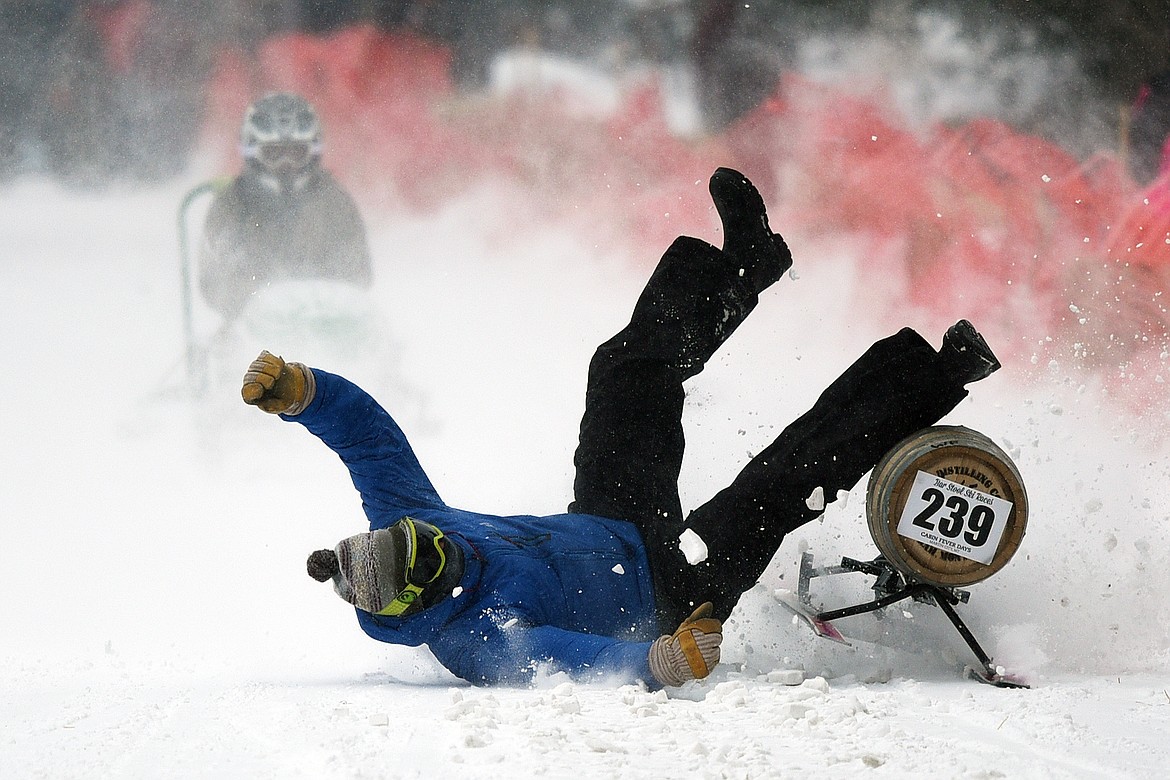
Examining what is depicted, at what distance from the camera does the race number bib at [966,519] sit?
237cm

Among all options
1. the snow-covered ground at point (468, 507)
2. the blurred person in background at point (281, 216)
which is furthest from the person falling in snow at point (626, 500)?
the blurred person in background at point (281, 216)

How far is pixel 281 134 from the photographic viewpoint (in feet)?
18.5

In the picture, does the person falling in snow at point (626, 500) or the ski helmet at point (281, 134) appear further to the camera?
the ski helmet at point (281, 134)

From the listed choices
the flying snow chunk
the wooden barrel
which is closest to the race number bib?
the wooden barrel

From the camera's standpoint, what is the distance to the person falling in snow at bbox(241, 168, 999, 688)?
2.25 metres

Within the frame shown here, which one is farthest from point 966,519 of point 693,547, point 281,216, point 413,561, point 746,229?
point 281,216

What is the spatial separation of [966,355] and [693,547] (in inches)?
29.5

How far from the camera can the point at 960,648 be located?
8.66 feet

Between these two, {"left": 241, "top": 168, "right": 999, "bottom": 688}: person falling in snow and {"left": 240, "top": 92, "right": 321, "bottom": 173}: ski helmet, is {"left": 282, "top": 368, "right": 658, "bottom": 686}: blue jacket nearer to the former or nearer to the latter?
{"left": 241, "top": 168, "right": 999, "bottom": 688}: person falling in snow

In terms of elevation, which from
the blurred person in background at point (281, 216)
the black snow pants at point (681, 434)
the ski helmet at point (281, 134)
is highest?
the ski helmet at point (281, 134)

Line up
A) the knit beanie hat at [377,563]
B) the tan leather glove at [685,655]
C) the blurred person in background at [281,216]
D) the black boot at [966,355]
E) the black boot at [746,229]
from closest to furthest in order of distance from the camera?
the tan leather glove at [685,655]
the knit beanie hat at [377,563]
the black boot at [966,355]
the black boot at [746,229]
the blurred person in background at [281,216]

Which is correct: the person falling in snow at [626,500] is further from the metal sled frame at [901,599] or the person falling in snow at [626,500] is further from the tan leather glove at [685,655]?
the metal sled frame at [901,599]

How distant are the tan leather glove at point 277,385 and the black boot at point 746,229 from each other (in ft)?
3.72

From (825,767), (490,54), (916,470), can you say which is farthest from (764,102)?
(825,767)
